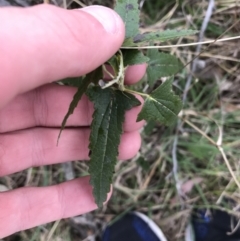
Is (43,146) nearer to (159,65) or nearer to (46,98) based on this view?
(46,98)

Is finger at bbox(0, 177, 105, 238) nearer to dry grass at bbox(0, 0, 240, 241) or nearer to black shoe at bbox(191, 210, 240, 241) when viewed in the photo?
dry grass at bbox(0, 0, 240, 241)

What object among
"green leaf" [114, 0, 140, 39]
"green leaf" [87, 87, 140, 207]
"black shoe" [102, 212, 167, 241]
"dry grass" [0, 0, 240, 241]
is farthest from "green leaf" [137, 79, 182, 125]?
"black shoe" [102, 212, 167, 241]

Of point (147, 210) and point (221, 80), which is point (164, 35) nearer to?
point (221, 80)

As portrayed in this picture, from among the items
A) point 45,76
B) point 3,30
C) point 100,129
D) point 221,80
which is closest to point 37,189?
point 100,129

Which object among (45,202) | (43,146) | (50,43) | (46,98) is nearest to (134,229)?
(45,202)

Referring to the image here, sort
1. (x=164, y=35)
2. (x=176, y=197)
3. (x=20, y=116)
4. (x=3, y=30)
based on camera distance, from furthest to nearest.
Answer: (x=176, y=197) < (x=20, y=116) < (x=164, y=35) < (x=3, y=30)

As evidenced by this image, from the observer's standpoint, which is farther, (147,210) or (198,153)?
(147,210)

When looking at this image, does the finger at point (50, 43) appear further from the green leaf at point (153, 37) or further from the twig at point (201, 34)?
the twig at point (201, 34)

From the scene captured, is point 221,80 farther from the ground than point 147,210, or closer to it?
farther from the ground
